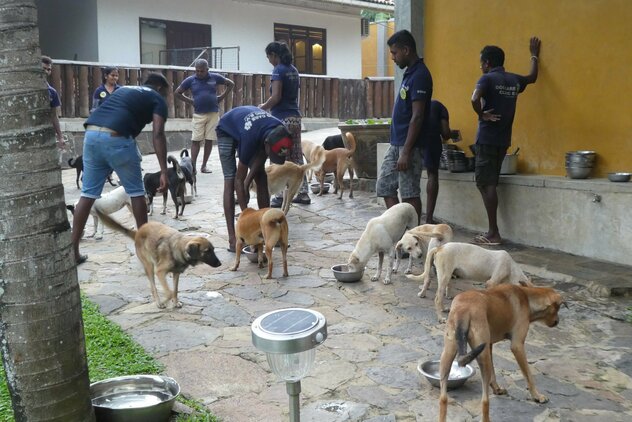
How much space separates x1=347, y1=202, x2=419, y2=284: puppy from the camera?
646 cm

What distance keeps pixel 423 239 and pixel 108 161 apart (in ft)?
10.9

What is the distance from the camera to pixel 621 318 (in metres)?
5.40

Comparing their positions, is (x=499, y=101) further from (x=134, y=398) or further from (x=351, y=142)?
(x=134, y=398)

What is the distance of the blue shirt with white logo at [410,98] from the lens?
7.08m

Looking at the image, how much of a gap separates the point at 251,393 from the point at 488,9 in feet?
21.9

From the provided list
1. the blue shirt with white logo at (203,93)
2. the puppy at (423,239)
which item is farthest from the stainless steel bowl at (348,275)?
the blue shirt with white logo at (203,93)

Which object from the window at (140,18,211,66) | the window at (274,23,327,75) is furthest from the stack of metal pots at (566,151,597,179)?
the window at (274,23,327,75)

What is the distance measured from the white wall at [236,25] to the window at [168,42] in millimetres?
230

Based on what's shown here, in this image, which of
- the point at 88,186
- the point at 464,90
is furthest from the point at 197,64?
the point at 88,186

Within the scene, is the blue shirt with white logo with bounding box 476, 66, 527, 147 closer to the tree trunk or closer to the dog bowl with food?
the dog bowl with food

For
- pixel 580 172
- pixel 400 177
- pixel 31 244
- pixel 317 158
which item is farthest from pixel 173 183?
pixel 31 244

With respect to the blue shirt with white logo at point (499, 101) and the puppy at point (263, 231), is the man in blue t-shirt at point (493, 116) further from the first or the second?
the puppy at point (263, 231)

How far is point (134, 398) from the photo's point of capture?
12.6 ft

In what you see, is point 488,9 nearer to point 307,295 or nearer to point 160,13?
point 307,295
